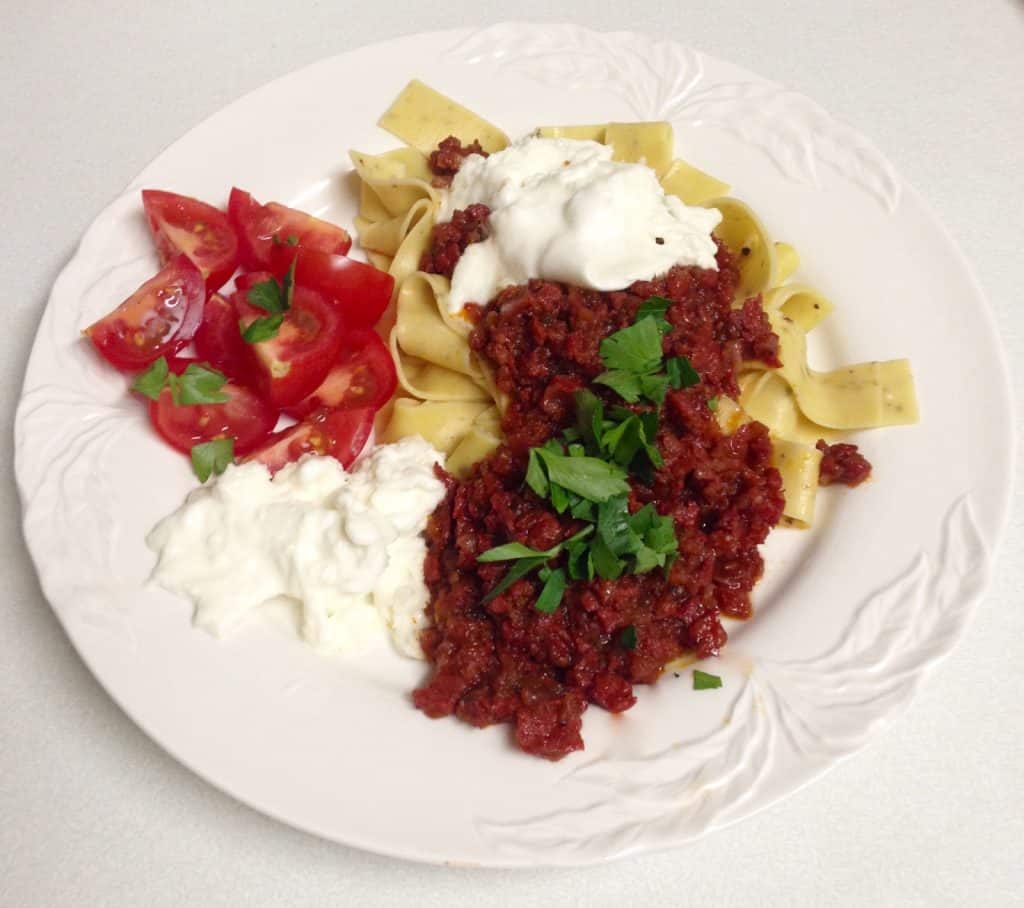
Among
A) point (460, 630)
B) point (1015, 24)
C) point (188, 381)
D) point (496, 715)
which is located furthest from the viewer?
point (1015, 24)

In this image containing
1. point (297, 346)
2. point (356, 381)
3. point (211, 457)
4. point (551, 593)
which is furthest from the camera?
point (356, 381)

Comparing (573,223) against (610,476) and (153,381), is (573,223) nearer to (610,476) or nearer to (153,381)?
(610,476)

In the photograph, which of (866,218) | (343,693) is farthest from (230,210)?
(866,218)

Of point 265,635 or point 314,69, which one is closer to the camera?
point 265,635

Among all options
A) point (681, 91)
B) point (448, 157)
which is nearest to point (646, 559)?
point (448, 157)

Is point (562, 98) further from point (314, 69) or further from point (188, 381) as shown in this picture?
point (188, 381)

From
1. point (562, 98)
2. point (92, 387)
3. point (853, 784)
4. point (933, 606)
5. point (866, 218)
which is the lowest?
point (853, 784)
